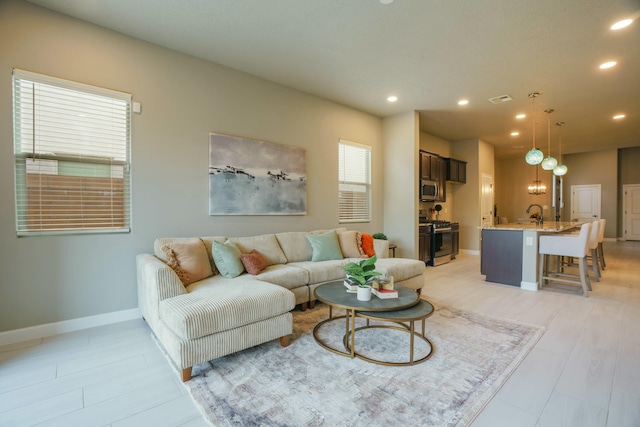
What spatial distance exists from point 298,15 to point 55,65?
234cm

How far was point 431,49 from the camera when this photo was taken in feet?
11.1

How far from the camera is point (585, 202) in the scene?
32.6 ft

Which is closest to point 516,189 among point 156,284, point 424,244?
point 424,244

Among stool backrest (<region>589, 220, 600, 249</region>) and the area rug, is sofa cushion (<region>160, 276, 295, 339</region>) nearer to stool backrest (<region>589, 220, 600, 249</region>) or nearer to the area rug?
the area rug

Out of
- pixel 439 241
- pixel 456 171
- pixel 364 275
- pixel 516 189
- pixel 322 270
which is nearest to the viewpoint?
pixel 364 275

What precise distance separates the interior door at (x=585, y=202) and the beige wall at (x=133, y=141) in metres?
10.7

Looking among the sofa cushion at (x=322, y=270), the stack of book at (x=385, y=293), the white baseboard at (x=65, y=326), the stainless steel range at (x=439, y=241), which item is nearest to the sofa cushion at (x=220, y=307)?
the stack of book at (x=385, y=293)

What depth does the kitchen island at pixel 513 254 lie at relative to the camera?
4.28 metres

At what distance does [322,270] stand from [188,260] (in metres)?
1.48

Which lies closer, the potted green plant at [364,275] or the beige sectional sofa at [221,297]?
the beige sectional sofa at [221,297]

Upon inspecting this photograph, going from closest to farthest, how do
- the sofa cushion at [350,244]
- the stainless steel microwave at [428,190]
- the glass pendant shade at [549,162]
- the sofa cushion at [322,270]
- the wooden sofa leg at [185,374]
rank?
1. the wooden sofa leg at [185,374]
2. the sofa cushion at [322,270]
3. the sofa cushion at [350,244]
4. the glass pendant shade at [549,162]
5. the stainless steel microwave at [428,190]

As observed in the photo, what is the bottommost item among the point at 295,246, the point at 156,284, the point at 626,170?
the point at 156,284

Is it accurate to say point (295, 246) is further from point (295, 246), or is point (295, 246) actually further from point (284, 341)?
point (284, 341)

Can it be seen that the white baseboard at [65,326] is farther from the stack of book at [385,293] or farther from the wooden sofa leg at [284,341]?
the stack of book at [385,293]
